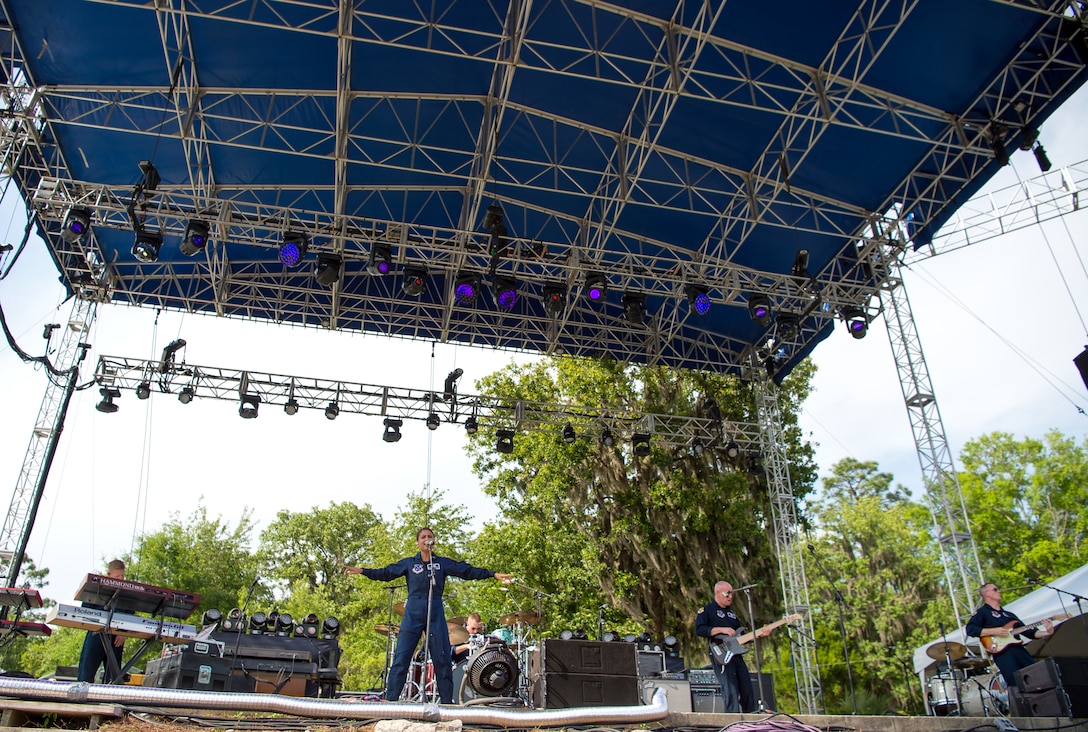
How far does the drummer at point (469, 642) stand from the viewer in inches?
363

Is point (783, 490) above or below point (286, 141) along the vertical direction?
below

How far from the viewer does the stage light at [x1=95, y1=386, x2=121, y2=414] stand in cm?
1345

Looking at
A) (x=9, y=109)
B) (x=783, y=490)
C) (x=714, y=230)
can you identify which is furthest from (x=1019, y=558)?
(x=9, y=109)

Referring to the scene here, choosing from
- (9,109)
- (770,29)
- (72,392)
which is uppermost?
(770,29)

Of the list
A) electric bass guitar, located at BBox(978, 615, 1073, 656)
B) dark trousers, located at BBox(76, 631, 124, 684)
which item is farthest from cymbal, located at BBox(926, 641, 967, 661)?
dark trousers, located at BBox(76, 631, 124, 684)

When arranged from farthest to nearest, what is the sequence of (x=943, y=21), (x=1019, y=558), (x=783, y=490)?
(x=1019, y=558) < (x=783, y=490) < (x=943, y=21)

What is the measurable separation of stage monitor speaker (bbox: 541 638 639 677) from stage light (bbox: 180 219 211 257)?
7652 millimetres

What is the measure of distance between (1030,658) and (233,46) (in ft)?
36.7

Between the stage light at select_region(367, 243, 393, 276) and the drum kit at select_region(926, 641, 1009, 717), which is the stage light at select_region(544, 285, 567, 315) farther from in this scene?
the drum kit at select_region(926, 641, 1009, 717)

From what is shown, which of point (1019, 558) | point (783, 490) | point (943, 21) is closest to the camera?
point (943, 21)

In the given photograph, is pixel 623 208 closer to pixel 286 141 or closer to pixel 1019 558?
pixel 286 141

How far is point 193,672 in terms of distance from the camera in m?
7.78

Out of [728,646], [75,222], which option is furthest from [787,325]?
[75,222]

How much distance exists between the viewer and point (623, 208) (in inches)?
491
